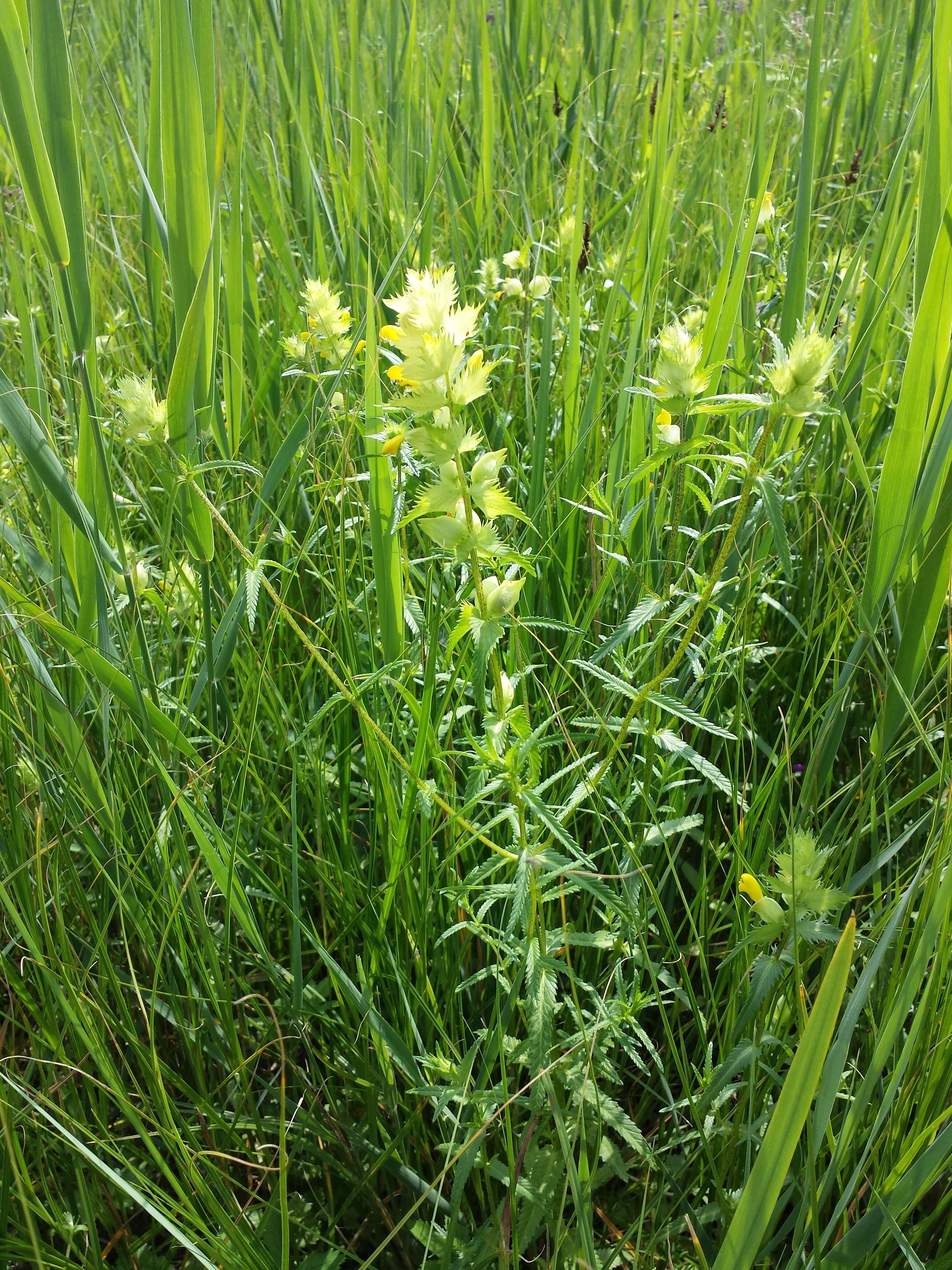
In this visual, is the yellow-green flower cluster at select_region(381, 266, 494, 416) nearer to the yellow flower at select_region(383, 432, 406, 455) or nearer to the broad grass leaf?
the yellow flower at select_region(383, 432, 406, 455)

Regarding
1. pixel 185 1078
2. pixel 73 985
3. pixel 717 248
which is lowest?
pixel 185 1078

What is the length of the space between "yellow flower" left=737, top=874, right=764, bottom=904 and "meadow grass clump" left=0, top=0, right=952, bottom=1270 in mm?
11

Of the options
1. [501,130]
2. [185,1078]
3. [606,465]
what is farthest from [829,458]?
[501,130]

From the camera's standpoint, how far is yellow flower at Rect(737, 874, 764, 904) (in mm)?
783

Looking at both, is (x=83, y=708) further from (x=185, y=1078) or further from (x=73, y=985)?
(x=185, y=1078)

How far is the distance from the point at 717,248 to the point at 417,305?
107 centimetres

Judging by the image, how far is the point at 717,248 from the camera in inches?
61.8

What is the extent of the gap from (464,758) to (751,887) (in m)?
0.54

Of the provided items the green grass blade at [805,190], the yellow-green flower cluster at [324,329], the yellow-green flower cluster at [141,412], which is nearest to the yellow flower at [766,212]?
the green grass blade at [805,190]

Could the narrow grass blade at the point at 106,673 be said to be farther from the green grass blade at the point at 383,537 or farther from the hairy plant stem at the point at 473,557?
the hairy plant stem at the point at 473,557

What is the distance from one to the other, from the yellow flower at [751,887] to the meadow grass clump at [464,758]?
0.4 inches

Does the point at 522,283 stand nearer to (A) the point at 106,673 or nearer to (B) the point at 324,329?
(B) the point at 324,329

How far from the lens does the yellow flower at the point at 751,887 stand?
78 cm

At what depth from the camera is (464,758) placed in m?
1.25
